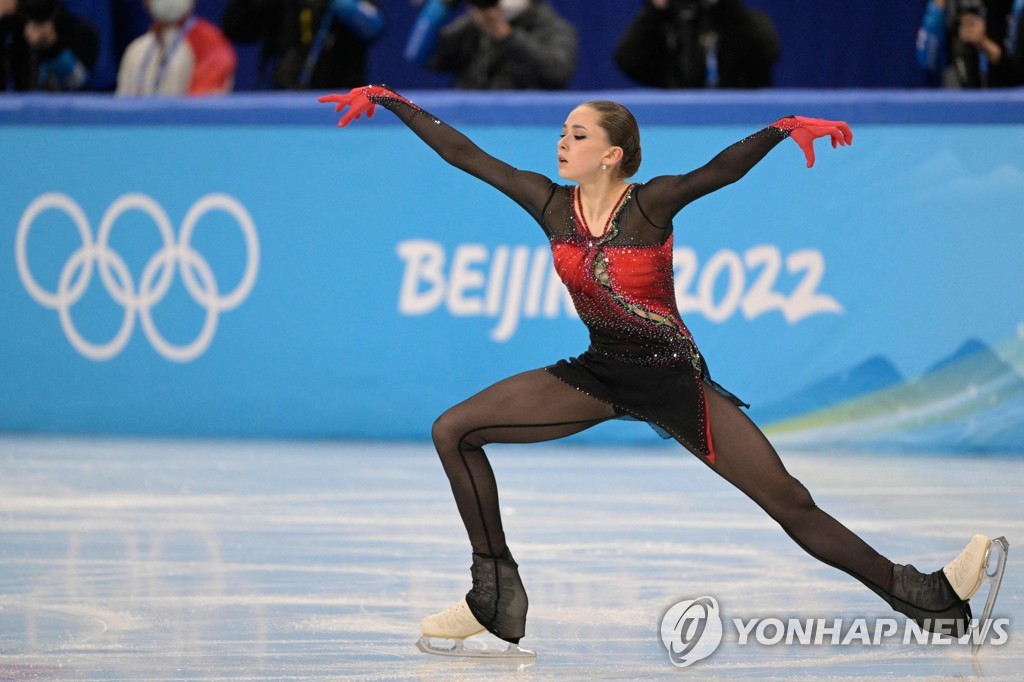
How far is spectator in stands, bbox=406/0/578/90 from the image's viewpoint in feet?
30.3

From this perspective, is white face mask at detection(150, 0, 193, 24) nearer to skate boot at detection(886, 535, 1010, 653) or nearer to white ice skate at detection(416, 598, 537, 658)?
white ice skate at detection(416, 598, 537, 658)

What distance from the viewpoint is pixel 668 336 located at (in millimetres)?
4594

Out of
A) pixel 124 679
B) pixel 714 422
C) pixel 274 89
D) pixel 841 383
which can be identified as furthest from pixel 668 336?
pixel 274 89

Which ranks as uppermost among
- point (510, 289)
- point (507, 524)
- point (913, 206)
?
point (913, 206)

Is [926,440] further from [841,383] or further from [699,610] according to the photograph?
[699,610]

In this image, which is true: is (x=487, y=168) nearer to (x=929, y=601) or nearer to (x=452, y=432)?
(x=452, y=432)

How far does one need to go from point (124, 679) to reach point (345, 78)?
6.07m

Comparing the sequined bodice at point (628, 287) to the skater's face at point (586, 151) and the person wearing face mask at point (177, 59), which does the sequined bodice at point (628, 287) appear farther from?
the person wearing face mask at point (177, 59)

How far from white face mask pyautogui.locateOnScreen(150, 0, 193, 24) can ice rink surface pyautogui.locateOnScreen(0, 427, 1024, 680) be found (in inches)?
107

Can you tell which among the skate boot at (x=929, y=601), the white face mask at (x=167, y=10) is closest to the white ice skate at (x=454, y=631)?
the skate boot at (x=929, y=601)

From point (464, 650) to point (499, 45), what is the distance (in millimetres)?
5288

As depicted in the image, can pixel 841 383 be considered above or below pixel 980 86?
below

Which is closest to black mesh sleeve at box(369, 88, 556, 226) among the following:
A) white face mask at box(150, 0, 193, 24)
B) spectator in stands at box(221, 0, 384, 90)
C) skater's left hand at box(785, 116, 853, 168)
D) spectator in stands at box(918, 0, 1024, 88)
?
skater's left hand at box(785, 116, 853, 168)

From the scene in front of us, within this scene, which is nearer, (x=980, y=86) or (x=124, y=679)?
(x=124, y=679)
